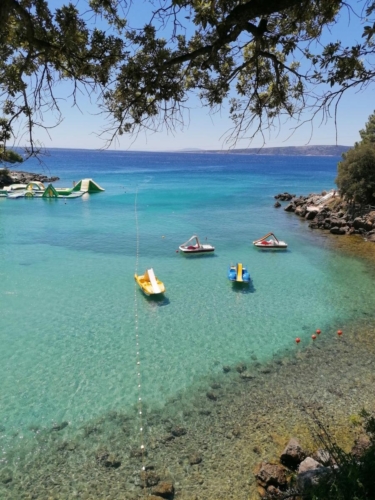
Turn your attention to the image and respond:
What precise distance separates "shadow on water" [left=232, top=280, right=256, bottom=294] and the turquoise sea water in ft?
0.48

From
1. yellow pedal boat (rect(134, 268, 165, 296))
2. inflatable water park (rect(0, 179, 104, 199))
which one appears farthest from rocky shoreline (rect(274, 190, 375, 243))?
inflatable water park (rect(0, 179, 104, 199))

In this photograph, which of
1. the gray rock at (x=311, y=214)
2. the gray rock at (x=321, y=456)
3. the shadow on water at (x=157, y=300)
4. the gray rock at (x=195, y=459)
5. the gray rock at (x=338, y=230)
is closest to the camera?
the gray rock at (x=321, y=456)

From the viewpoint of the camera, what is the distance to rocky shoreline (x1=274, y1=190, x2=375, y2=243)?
2970 cm

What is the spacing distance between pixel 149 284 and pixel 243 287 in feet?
15.5

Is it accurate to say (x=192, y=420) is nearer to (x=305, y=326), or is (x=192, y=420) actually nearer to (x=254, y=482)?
(x=254, y=482)

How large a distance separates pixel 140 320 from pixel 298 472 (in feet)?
28.3

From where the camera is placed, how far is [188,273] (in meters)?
20.6

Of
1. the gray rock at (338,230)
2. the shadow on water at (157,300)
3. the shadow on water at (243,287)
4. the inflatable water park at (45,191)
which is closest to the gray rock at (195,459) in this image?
the shadow on water at (157,300)

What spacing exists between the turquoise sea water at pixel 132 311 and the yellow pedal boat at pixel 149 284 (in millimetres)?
449

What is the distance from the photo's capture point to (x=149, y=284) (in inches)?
696

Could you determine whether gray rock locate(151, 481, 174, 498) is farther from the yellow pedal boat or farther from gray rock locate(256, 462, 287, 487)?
the yellow pedal boat

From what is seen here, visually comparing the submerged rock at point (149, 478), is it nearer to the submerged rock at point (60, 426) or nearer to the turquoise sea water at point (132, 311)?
the turquoise sea water at point (132, 311)

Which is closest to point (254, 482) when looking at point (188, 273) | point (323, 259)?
point (188, 273)

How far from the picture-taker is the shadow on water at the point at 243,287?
18.0 metres
